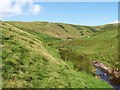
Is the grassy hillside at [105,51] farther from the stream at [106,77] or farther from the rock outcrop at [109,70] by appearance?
the stream at [106,77]

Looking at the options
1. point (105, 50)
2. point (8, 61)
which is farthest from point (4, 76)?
point (105, 50)

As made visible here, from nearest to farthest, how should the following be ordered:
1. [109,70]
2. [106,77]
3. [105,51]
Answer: [106,77] < [109,70] < [105,51]

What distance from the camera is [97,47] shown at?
72.5 metres

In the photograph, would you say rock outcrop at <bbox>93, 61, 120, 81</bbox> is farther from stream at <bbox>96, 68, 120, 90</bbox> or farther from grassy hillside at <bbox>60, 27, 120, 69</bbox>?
grassy hillside at <bbox>60, 27, 120, 69</bbox>

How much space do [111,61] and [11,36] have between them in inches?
1028

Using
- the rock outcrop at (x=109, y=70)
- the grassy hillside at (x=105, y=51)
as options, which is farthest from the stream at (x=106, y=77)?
the grassy hillside at (x=105, y=51)

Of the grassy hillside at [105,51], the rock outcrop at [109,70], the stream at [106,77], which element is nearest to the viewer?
the stream at [106,77]

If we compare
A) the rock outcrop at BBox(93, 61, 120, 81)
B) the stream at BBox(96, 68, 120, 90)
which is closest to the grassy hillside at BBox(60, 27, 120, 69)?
the rock outcrop at BBox(93, 61, 120, 81)

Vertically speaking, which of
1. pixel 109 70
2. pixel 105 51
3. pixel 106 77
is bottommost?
pixel 106 77

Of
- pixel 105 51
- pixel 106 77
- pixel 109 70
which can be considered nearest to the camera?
pixel 106 77

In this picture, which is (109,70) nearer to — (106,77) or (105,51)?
(106,77)

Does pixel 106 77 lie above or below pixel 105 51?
below

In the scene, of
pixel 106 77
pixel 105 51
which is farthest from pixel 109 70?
pixel 105 51

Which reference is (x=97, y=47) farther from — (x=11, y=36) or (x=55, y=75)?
(x=55, y=75)
